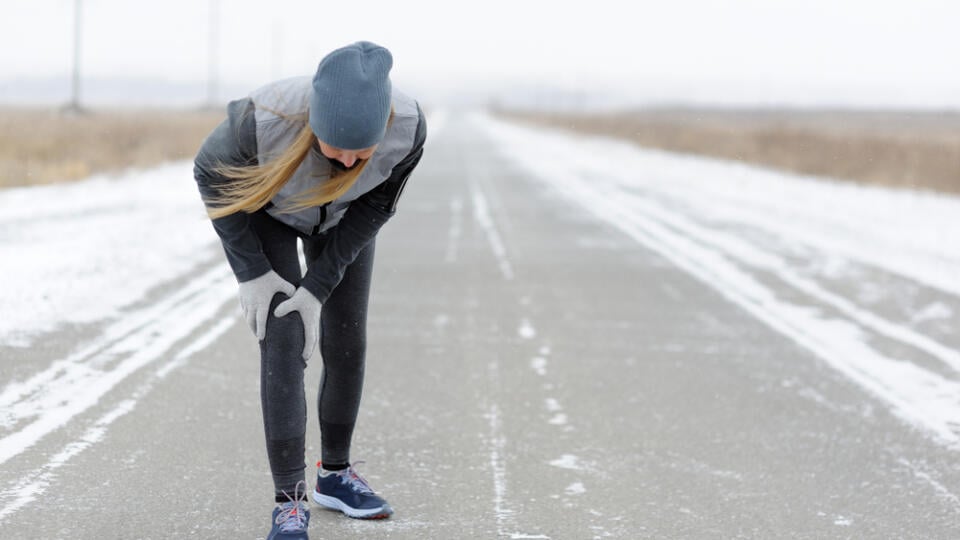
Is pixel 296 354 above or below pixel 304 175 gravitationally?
below

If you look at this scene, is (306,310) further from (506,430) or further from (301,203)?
(506,430)

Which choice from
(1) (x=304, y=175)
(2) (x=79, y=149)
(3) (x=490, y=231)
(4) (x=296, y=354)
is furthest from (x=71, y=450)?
(2) (x=79, y=149)

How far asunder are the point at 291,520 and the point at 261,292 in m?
0.69

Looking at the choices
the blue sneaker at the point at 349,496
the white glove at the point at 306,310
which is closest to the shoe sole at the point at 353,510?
the blue sneaker at the point at 349,496

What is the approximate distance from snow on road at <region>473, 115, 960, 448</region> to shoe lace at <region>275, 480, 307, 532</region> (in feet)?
9.80

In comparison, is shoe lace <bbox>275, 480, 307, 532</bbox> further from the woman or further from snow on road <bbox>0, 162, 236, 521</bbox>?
snow on road <bbox>0, 162, 236, 521</bbox>

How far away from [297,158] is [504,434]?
7.12 ft

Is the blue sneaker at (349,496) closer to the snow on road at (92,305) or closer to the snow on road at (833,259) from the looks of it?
the snow on road at (92,305)

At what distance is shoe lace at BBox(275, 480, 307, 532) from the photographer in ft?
10.3

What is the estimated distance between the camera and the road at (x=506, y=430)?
3.61 metres

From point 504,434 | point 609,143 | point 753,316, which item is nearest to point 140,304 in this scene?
point 504,434

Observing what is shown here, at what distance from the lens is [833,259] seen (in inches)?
432

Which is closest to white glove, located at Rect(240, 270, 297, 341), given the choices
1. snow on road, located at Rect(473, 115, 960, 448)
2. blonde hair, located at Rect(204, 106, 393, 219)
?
blonde hair, located at Rect(204, 106, 393, 219)

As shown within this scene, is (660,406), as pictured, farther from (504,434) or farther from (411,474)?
(411,474)
